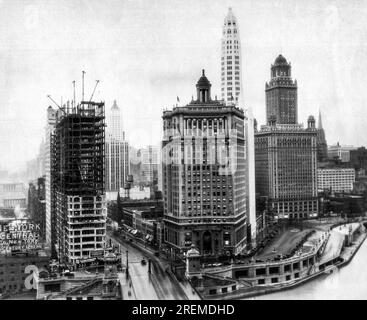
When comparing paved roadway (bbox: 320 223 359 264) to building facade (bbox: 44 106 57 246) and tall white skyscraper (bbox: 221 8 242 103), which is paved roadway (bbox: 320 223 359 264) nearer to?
tall white skyscraper (bbox: 221 8 242 103)

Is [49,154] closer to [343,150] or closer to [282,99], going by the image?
[343,150]

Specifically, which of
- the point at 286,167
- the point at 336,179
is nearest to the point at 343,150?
the point at 336,179

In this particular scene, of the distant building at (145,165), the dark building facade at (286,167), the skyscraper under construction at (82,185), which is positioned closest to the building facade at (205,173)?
the distant building at (145,165)

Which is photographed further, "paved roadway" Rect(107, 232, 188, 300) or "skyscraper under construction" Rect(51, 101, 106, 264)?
"skyscraper under construction" Rect(51, 101, 106, 264)

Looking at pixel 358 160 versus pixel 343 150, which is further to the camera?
pixel 358 160

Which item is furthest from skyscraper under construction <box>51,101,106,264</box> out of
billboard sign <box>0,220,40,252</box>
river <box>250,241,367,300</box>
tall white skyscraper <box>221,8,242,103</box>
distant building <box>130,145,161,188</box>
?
tall white skyscraper <box>221,8,242,103</box>

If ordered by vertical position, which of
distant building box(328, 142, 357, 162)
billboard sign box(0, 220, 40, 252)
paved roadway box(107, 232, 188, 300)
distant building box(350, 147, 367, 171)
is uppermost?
distant building box(328, 142, 357, 162)

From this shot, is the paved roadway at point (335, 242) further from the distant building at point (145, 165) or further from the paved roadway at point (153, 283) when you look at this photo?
the distant building at point (145, 165)
